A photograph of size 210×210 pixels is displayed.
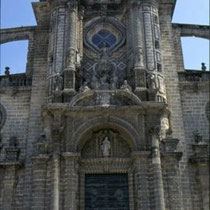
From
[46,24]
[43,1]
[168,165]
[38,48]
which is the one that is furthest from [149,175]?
[43,1]

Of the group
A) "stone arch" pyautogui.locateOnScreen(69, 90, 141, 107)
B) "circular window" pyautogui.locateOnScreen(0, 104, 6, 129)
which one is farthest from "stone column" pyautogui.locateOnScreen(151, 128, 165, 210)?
"circular window" pyautogui.locateOnScreen(0, 104, 6, 129)

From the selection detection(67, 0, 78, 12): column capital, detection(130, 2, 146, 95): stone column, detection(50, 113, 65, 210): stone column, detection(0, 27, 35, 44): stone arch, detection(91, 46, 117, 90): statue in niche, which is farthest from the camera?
detection(0, 27, 35, 44): stone arch

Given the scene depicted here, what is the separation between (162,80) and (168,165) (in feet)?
14.1

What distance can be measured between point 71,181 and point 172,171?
3.98m

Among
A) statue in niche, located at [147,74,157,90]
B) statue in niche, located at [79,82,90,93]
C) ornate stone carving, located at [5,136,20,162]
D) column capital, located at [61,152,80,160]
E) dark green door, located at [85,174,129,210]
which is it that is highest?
statue in niche, located at [147,74,157,90]

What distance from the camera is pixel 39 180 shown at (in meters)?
15.7

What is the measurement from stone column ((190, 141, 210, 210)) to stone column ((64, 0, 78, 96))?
5.85 meters

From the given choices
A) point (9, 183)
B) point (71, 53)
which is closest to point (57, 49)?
point (71, 53)

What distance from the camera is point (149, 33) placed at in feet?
63.5

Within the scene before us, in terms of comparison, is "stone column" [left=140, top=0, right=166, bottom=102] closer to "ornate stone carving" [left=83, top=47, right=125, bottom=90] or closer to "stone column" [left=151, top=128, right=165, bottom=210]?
"ornate stone carving" [left=83, top=47, right=125, bottom=90]

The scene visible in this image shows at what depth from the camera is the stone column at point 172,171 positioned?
15.2m

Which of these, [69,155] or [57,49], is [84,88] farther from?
[69,155]

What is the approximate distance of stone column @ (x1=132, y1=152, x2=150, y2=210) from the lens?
49.9ft

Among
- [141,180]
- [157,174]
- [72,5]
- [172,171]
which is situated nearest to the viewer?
[157,174]
